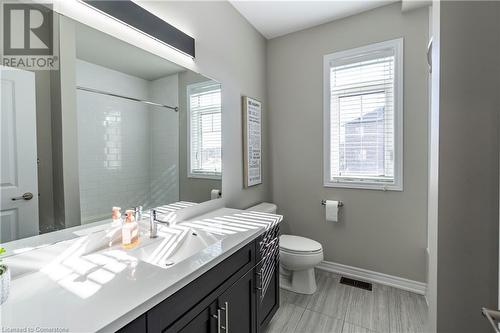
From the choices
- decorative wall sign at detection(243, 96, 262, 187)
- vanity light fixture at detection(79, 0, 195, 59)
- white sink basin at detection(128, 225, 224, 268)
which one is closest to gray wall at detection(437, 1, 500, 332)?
white sink basin at detection(128, 225, 224, 268)

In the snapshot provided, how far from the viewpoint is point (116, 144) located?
1271 millimetres

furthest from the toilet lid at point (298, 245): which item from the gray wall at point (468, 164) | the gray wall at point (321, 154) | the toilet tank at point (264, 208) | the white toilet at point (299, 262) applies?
the gray wall at point (468, 164)

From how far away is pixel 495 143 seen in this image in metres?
0.88

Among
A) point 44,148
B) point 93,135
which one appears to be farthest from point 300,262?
point 44,148

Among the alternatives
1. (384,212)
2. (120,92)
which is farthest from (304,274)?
(120,92)

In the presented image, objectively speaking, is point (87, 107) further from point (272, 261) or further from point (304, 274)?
point (304, 274)

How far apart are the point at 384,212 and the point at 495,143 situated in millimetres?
1534

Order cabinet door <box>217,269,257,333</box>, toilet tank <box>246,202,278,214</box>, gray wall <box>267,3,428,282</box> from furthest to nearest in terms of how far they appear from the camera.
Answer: toilet tank <box>246,202,278,214</box>, gray wall <box>267,3,428,282</box>, cabinet door <box>217,269,257,333</box>

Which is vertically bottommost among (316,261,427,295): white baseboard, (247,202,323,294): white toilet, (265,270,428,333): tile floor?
(265,270,428,333): tile floor

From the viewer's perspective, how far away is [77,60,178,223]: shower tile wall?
3.74 feet

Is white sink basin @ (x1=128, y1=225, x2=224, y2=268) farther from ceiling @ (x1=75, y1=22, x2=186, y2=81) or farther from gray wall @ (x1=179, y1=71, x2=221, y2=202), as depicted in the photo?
ceiling @ (x1=75, y1=22, x2=186, y2=81)

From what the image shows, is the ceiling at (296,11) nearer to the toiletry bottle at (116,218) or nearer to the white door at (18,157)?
the white door at (18,157)

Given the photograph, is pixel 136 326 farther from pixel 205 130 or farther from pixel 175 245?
pixel 205 130

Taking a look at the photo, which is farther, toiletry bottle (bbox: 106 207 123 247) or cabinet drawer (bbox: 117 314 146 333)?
toiletry bottle (bbox: 106 207 123 247)
